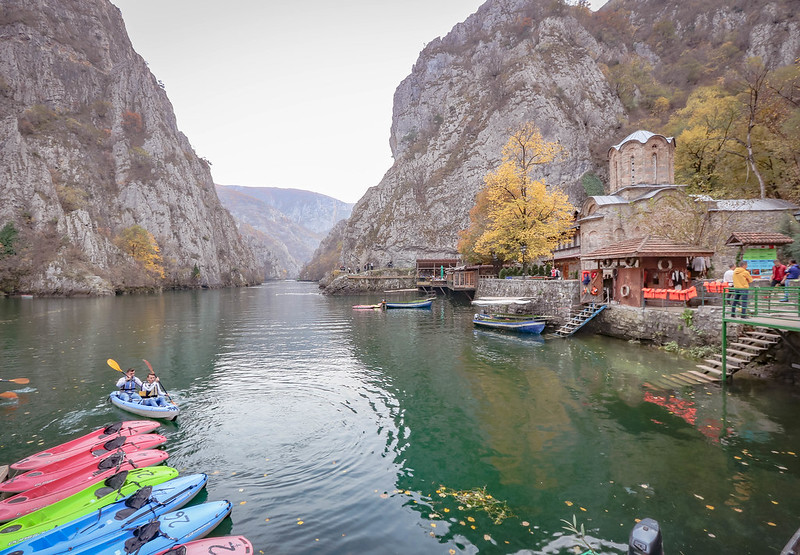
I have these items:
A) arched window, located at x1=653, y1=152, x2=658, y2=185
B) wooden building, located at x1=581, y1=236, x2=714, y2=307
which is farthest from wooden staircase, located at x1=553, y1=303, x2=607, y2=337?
arched window, located at x1=653, y1=152, x2=658, y2=185

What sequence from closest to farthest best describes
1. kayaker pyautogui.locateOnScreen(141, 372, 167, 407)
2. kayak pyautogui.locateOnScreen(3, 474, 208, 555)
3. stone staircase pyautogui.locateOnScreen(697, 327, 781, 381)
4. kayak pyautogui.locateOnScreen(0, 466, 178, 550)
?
kayak pyautogui.locateOnScreen(3, 474, 208, 555) < kayak pyautogui.locateOnScreen(0, 466, 178, 550) < kayaker pyautogui.locateOnScreen(141, 372, 167, 407) < stone staircase pyautogui.locateOnScreen(697, 327, 781, 381)

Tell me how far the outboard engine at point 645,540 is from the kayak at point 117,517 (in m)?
8.38

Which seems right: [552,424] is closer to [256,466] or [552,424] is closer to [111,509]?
[256,466]

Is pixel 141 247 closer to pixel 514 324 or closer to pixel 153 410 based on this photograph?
pixel 153 410

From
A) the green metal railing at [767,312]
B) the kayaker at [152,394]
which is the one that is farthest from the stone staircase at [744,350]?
the kayaker at [152,394]

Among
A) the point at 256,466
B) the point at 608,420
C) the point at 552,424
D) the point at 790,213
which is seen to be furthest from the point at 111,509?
the point at 790,213

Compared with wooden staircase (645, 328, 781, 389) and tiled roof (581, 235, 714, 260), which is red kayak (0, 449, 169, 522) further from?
tiled roof (581, 235, 714, 260)

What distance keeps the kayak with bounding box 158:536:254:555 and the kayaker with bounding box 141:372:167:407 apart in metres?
9.15

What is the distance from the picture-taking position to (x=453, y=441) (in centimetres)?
1209

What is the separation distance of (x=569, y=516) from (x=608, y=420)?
640 centimetres

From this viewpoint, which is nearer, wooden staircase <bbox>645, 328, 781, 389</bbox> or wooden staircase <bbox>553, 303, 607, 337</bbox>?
wooden staircase <bbox>645, 328, 781, 389</bbox>

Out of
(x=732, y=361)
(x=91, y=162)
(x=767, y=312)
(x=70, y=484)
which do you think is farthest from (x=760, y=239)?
(x=91, y=162)

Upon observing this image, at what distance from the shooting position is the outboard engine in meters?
3.78

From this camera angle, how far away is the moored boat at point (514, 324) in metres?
29.7
